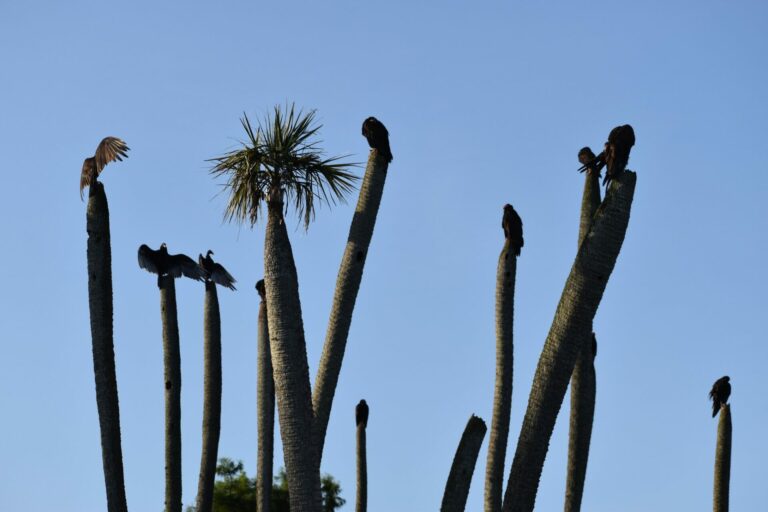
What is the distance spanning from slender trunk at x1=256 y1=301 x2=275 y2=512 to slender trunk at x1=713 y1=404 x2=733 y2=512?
9341 millimetres

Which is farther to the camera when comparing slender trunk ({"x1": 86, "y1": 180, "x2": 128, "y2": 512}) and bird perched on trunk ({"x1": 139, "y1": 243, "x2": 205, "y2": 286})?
bird perched on trunk ({"x1": 139, "y1": 243, "x2": 205, "y2": 286})

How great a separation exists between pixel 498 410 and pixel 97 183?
7.29 metres

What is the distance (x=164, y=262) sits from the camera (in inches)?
1072

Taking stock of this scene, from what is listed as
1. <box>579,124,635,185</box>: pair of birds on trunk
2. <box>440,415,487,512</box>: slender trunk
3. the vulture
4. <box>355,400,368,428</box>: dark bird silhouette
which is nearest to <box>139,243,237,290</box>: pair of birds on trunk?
the vulture

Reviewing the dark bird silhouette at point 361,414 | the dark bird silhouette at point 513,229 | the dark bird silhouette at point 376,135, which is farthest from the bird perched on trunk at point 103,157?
the dark bird silhouette at point 361,414

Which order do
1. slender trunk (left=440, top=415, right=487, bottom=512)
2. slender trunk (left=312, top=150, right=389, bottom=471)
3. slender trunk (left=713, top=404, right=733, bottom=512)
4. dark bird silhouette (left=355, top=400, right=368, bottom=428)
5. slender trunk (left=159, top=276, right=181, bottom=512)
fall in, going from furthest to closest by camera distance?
1. dark bird silhouette (left=355, top=400, right=368, bottom=428)
2. slender trunk (left=713, top=404, right=733, bottom=512)
3. slender trunk (left=159, top=276, right=181, bottom=512)
4. slender trunk (left=312, top=150, right=389, bottom=471)
5. slender trunk (left=440, top=415, right=487, bottom=512)

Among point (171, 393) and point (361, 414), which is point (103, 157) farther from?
point (361, 414)

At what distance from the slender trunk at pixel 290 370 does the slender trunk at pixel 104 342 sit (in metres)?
4.04

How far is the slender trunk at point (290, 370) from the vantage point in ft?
53.5

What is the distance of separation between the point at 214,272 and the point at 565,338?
1514 centimetres

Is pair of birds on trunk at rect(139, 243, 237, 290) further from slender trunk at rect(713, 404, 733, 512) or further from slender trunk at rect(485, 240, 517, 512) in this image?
slender trunk at rect(713, 404, 733, 512)

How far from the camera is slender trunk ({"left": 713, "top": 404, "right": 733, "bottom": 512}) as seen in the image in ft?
92.2

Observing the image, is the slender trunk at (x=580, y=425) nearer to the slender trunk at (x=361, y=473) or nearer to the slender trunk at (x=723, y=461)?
the slender trunk at (x=723, y=461)

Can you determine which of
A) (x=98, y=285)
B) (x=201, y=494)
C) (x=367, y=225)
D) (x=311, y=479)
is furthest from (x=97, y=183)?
(x=201, y=494)
